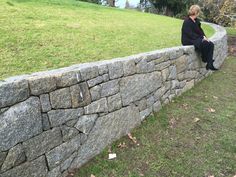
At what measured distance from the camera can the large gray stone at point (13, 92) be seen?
307cm

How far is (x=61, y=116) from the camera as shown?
3.77 meters

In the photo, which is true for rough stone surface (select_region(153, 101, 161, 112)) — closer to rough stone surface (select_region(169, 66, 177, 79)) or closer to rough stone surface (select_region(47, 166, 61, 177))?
rough stone surface (select_region(169, 66, 177, 79))

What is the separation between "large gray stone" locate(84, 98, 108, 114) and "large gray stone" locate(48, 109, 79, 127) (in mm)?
218

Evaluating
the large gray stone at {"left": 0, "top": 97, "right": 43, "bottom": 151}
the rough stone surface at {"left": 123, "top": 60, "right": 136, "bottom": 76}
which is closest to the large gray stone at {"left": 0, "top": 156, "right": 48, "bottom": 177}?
the large gray stone at {"left": 0, "top": 97, "right": 43, "bottom": 151}

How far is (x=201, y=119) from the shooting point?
6055 millimetres

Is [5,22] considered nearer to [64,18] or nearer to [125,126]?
[64,18]

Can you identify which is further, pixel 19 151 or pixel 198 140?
pixel 198 140

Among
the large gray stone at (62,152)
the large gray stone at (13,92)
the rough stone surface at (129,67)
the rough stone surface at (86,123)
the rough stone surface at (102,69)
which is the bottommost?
the large gray stone at (62,152)

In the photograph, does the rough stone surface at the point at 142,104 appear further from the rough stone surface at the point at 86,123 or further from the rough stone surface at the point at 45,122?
the rough stone surface at the point at 45,122

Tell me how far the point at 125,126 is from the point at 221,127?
174 cm

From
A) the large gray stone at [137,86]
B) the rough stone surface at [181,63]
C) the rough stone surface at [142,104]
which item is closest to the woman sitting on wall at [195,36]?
the rough stone surface at [181,63]

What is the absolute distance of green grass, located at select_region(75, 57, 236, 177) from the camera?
4.34m

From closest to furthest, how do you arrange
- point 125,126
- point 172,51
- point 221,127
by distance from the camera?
point 125,126 < point 221,127 < point 172,51

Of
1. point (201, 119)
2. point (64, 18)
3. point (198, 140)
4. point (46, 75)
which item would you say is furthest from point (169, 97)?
point (64, 18)
